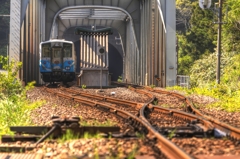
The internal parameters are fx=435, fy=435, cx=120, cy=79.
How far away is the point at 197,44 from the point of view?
A: 42969 millimetres

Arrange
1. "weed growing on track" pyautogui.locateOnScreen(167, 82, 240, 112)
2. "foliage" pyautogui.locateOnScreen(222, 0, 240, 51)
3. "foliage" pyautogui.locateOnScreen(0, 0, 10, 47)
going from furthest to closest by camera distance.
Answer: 1. "foliage" pyautogui.locateOnScreen(0, 0, 10, 47)
2. "foliage" pyautogui.locateOnScreen(222, 0, 240, 51)
3. "weed growing on track" pyautogui.locateOnScreen(167, 82, 240, 112)

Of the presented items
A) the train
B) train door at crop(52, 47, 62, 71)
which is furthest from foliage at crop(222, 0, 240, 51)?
train door at crop(52, 47, 62, 71)

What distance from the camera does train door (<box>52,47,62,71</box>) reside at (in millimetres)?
25078

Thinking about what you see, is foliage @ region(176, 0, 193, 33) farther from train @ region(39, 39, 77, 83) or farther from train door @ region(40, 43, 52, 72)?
train door @ region(40, 43, 52, 72)

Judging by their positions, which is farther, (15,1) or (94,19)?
(94,19)

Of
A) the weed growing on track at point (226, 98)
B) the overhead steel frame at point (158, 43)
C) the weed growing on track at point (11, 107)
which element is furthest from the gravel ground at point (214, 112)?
the overhead steel frame at point (158, 43)

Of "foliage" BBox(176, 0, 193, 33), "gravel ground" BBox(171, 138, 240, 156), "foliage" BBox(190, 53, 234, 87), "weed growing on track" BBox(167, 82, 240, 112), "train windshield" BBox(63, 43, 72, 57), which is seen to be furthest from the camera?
"foliage" BBox(176, 0, 193, 33)

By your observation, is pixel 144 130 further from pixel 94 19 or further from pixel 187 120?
pixel 94 19

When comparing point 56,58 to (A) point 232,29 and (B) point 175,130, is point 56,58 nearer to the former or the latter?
(A) point 232,29

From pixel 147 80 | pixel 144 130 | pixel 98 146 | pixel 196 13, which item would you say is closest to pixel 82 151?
pixel 98 146

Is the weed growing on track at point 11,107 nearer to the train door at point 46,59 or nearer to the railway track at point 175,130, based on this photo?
the railway track at point 175,130

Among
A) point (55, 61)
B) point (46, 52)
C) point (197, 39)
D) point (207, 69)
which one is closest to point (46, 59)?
point (46, 52)

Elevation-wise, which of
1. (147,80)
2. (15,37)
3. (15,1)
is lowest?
(147,80)

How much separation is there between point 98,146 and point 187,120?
3.13 metres
